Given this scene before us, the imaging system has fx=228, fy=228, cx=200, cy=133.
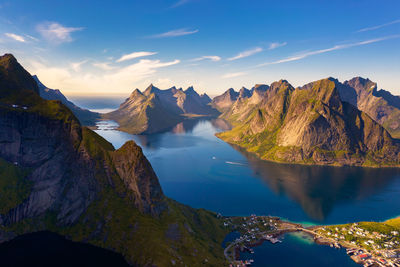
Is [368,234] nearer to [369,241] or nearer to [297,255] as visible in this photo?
[369,241]

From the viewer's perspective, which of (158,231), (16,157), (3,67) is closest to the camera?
(158,231)

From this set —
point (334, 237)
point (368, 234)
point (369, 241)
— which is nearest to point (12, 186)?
point (334, 237)

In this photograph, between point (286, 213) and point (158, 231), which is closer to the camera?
point (158, 231)

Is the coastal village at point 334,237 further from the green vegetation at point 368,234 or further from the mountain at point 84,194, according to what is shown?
the mountain at point 84,194

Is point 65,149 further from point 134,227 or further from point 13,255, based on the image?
point 134,227

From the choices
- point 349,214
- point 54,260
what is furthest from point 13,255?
point 349,214

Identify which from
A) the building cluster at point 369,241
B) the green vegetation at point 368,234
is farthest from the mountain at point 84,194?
the building cluster at point 369,241
